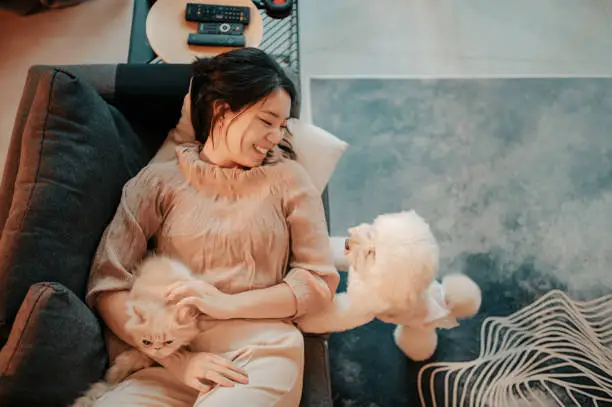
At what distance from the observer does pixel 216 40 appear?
1.70 metres

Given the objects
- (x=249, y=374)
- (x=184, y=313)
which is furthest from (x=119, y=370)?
(x=249, y=374)

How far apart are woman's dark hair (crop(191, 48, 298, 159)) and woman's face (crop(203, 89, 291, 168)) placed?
17 millimetres

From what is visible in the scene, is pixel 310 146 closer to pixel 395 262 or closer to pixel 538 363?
pixel 395 262

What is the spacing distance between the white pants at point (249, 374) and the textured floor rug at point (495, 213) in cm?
47

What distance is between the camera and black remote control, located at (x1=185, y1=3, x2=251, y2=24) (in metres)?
1.74

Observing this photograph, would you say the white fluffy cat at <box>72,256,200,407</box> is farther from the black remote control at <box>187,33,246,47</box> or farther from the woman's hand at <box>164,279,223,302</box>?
the black remote control at <box>187,33,246,47</box>

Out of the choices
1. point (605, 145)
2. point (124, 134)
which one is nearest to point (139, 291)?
point (124, 134)

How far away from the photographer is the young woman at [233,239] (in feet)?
3.86

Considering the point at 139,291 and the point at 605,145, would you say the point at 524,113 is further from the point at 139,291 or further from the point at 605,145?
the point at 139,291

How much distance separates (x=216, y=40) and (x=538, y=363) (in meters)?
1.47

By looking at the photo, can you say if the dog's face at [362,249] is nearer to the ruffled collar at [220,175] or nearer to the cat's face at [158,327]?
the ruffled collar at [220,175]

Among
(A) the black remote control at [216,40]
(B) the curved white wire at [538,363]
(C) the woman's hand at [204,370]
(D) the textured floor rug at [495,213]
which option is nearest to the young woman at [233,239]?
(C) the woman's hand at [204,370]

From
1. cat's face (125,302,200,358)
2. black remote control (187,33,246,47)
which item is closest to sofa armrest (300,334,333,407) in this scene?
cat's face (125,302,200,358)

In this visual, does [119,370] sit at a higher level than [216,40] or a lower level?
lower
